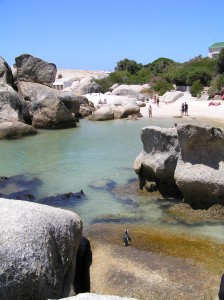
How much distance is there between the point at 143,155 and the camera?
15469 millimetres

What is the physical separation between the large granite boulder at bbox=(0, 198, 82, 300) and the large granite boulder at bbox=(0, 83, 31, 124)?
75.6ft

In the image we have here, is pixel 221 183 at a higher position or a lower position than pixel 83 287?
higher

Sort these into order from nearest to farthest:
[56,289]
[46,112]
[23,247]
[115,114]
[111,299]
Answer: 1. [111,299]
2. [23,247]
3. [56,289]
4. [46,112]
5. [115,114]

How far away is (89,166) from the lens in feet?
65.1

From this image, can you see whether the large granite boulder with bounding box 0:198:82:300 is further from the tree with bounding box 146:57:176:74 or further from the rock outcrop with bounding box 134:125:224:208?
the tree with bounding box 146:57:176:74

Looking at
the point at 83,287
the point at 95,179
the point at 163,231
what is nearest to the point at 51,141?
the point at 95,179

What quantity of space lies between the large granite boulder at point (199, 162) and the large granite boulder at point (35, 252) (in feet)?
18.7

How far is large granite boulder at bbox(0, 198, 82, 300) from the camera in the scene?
6234mm

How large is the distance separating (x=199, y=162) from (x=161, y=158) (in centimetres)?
153

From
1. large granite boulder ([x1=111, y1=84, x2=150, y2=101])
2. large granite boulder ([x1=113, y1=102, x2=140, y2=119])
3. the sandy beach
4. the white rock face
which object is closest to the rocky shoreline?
the sandy beach

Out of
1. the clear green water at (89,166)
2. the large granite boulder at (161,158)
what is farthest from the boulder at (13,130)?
the large granite boulder at (161,158)

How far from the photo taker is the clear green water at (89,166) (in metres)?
13.4

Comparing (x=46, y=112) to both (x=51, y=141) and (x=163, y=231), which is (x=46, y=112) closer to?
(x=51, y=141)

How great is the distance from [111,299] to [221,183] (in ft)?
26.5
